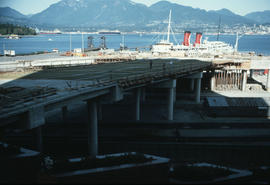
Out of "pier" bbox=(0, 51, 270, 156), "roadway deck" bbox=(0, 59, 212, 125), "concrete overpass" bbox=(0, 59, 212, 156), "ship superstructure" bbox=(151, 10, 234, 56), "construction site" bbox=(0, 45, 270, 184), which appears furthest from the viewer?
"ship superstructure" bbox=(151, 10, 234, 56)

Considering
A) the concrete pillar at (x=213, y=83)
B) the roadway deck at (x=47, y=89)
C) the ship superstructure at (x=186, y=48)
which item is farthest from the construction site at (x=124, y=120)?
the ship superstructure at (x=186, y=48)

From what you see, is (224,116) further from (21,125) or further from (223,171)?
(21,125)

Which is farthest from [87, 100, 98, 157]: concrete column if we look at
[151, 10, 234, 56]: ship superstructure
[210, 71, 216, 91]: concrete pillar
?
[151, 10, 234, 56]: ship superstructure

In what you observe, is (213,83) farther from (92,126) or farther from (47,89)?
(47,89)

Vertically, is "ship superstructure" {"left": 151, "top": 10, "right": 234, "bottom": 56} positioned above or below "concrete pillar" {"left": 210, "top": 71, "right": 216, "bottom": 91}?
above

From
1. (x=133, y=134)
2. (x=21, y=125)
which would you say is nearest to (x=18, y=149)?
(x=21, y=125)

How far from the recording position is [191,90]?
2322 inches

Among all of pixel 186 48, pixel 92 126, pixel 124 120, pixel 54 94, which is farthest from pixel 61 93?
pixel 186 48

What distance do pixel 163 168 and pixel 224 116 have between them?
24.1 metres

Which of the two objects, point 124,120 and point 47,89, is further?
point 124,120

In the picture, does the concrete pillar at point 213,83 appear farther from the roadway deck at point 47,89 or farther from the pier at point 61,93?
the roadway deck at point 47,89

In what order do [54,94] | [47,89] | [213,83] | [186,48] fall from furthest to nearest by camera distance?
[186,48], [213,83], [47,89], [54,94]

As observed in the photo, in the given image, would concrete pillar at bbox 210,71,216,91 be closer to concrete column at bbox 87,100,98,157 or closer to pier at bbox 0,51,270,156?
pier at bbox 0,51,270,156

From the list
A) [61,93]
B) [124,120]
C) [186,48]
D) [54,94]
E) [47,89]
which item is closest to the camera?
[54,94]
